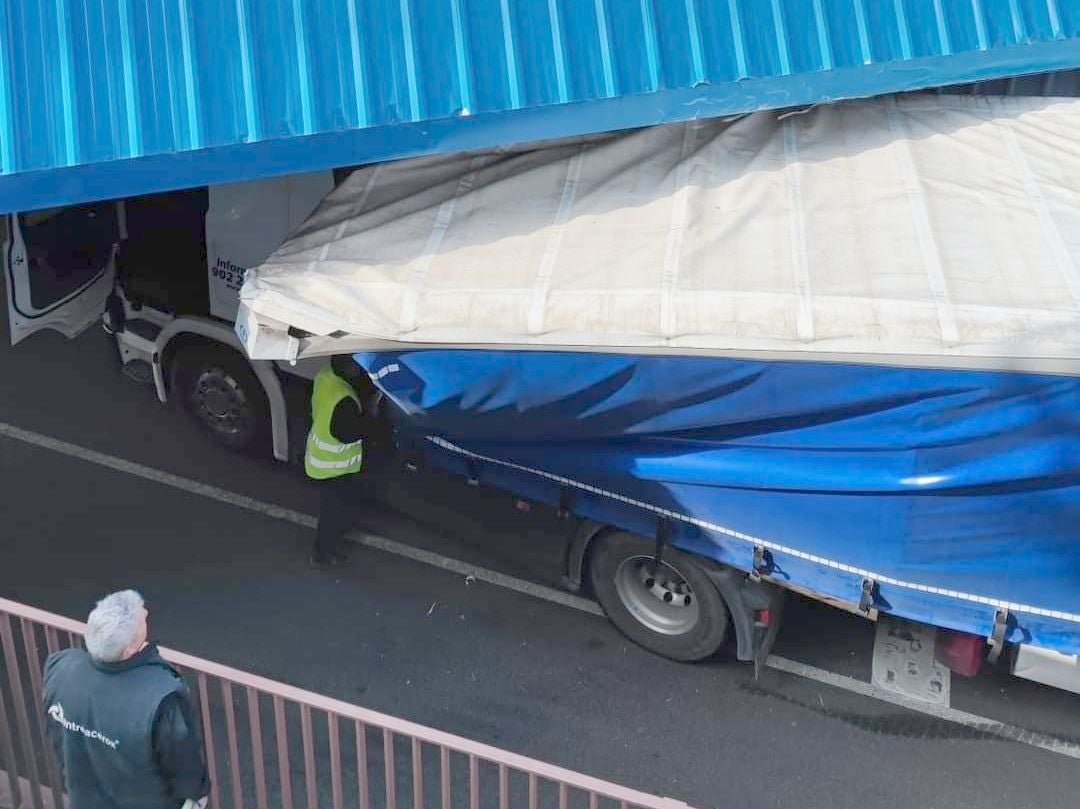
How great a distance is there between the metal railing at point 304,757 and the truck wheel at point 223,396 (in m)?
1.84

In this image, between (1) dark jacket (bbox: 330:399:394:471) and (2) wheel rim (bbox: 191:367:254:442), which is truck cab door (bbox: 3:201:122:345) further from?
(1) dark jacket (bbox: 330:399:394:471)

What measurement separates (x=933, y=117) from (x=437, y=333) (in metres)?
3.07

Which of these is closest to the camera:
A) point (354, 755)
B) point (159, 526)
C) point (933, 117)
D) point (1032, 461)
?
point (1032, 461)

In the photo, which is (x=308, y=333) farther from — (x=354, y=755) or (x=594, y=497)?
(x=354, y=755)

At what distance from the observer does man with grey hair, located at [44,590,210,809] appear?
420 centimetres

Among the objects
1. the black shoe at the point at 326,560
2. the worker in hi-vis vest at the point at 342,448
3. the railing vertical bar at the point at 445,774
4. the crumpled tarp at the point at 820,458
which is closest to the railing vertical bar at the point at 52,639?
the railing vertical bar at the point at 445,774

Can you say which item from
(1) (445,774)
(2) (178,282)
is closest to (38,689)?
(1) (445,774)

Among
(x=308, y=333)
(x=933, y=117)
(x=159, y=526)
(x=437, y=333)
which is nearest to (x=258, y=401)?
(x=159, y=526)

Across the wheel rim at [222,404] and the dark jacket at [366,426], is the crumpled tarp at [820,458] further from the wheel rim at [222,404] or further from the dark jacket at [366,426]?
the wheel rim at [222,404]

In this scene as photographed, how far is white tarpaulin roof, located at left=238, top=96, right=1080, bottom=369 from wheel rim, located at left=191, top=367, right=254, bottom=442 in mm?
1955

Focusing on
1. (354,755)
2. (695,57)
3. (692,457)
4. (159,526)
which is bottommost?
(354,755)

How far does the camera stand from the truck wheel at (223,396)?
8133 mm

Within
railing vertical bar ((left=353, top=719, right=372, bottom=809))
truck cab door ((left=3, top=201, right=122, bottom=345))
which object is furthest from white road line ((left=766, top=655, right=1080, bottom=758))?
truck cab door ((left=3, top=201, right=122, bottom=345))

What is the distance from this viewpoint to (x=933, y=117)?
6.88m
